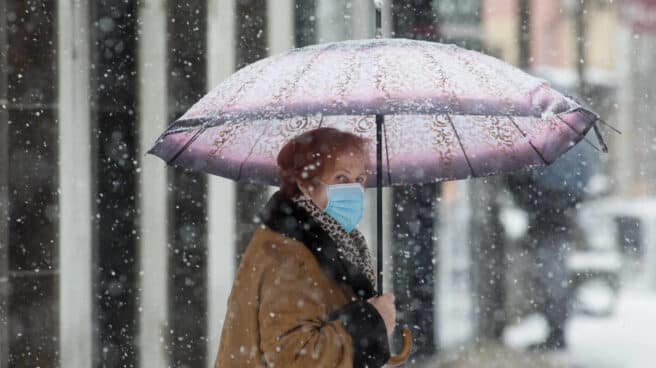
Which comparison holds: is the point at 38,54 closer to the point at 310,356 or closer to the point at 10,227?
the point at 10,227

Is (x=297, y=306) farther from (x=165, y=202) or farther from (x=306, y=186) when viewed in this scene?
(x=165, y=202)

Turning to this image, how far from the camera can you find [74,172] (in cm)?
489

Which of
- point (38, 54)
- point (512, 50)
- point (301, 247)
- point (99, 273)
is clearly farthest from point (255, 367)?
point (512, 50)

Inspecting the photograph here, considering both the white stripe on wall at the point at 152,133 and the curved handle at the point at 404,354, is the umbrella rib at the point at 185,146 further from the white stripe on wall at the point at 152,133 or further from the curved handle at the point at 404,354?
the white stripe on wall at the point at 152,133

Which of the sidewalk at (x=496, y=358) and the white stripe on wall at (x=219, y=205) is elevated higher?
the white stripe on wall at (x=219, y=205)

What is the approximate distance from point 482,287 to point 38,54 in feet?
9.83

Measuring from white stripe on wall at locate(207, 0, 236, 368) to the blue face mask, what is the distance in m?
2.49

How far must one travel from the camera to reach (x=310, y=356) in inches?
93.1

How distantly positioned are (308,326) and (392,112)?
0.62 metres

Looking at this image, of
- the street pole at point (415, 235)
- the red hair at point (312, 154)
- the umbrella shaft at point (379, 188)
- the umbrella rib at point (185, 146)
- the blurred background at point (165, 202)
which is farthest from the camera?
the street pole at point (415, 235)

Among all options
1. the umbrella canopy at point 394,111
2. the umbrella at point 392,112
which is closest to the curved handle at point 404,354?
the umbrella at point 392,112

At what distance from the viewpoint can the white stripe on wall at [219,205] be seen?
16.4 ft

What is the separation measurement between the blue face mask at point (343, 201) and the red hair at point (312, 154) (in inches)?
2.7

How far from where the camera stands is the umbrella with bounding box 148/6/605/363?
7.91ft
